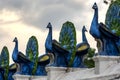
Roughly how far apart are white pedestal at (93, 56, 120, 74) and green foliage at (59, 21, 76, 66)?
6.00m

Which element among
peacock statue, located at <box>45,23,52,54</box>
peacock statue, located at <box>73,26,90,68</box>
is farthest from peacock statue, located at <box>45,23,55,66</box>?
peacock statue, located at <box>73,26,90,68</box>

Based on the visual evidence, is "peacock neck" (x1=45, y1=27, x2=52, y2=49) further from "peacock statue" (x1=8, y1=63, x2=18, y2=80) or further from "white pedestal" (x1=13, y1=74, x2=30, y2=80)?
"peacock statue" (x1=8, y1=63, x2=18, y2=80)

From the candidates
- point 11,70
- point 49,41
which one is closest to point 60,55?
point 49,41

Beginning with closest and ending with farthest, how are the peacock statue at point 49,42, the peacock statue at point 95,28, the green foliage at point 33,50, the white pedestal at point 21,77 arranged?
the peacock statue at point 95,28, the peacock statue at point 49,42, the white pedestal at point 21,77, the green foliage at point 33,50

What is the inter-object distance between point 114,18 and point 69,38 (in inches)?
247

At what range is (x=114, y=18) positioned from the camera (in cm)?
3036

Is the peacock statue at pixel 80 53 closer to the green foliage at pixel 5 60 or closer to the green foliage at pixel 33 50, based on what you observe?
the green foliage at pixel 33 50

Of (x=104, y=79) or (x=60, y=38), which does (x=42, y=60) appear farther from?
(x=104, y=79)

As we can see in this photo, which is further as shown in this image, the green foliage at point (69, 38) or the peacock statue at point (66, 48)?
the green foliage at point (69, 38)

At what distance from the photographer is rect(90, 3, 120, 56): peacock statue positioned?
29.9 metres

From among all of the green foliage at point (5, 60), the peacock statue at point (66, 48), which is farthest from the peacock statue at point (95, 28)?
the green foliage at point (5, 60)

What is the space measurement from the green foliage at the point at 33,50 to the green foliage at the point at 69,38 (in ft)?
14.0

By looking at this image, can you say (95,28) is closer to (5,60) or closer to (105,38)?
(105,38)

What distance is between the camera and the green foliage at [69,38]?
3544 centimetres
